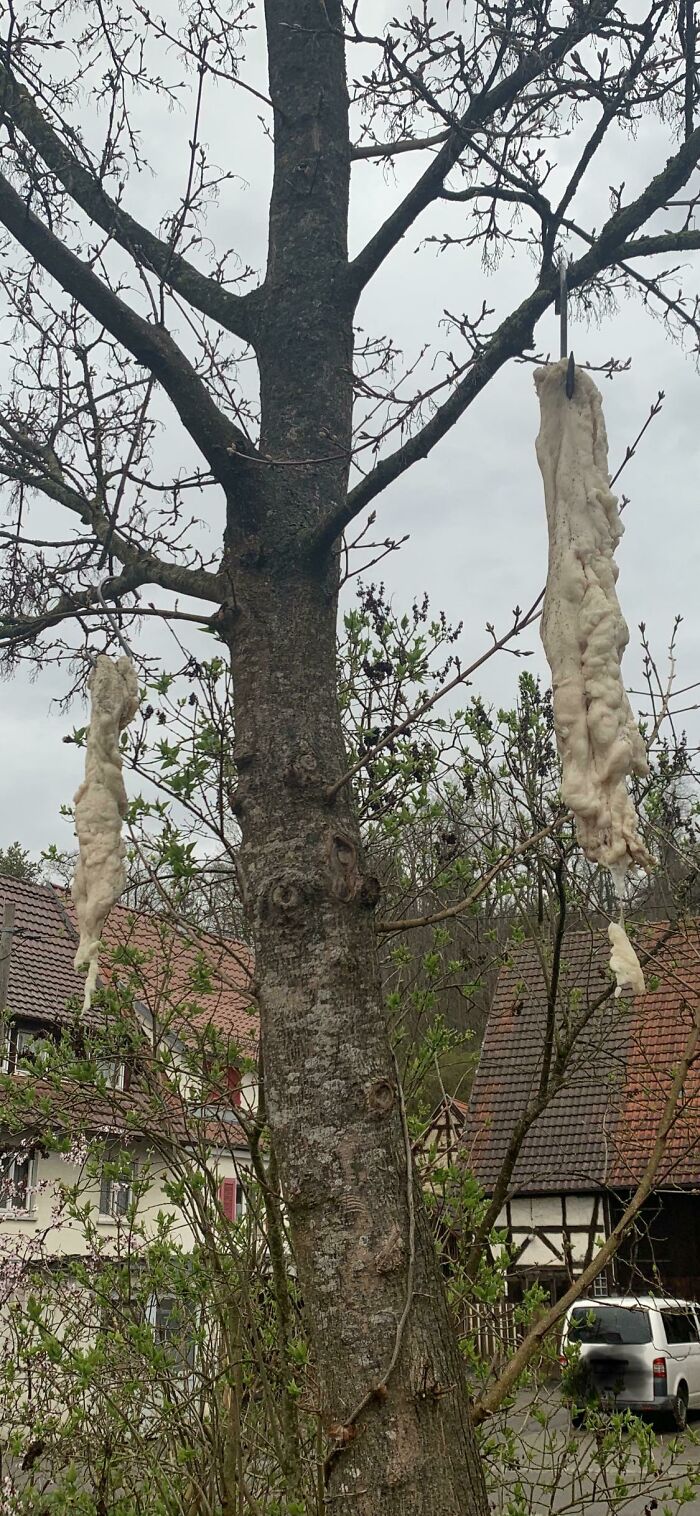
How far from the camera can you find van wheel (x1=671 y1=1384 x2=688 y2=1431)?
1304 cm

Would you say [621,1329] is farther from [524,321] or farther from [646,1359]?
[524,321]

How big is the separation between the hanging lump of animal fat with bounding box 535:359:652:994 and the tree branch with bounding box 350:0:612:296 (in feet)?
5.08

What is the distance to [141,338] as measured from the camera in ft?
10.9

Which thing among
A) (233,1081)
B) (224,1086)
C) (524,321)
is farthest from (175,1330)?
(524,321)

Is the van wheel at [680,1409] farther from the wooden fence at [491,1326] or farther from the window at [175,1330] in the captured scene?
the window at [175,1330]

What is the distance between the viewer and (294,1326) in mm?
3799

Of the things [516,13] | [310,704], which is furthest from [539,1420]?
[516,13]

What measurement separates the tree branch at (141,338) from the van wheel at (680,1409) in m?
12.8

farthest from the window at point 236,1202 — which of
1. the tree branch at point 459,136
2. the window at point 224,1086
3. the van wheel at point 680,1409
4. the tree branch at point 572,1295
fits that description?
the van wheel at point 680,1409

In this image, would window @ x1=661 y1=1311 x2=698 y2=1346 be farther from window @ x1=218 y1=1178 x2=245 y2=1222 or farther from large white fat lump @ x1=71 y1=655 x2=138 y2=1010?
large white fat lump @ x1=71 y1=655 x2=138 y2=1010

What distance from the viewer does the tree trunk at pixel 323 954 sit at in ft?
7.67

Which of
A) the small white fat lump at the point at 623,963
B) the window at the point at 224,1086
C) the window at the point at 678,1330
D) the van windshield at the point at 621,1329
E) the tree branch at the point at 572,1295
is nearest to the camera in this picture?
the small white fat lump at the point at 623,963

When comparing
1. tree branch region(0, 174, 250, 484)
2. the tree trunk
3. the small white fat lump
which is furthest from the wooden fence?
Answer: tree branch region(0, 174, 250, 484)

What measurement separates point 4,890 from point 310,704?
17.0m
